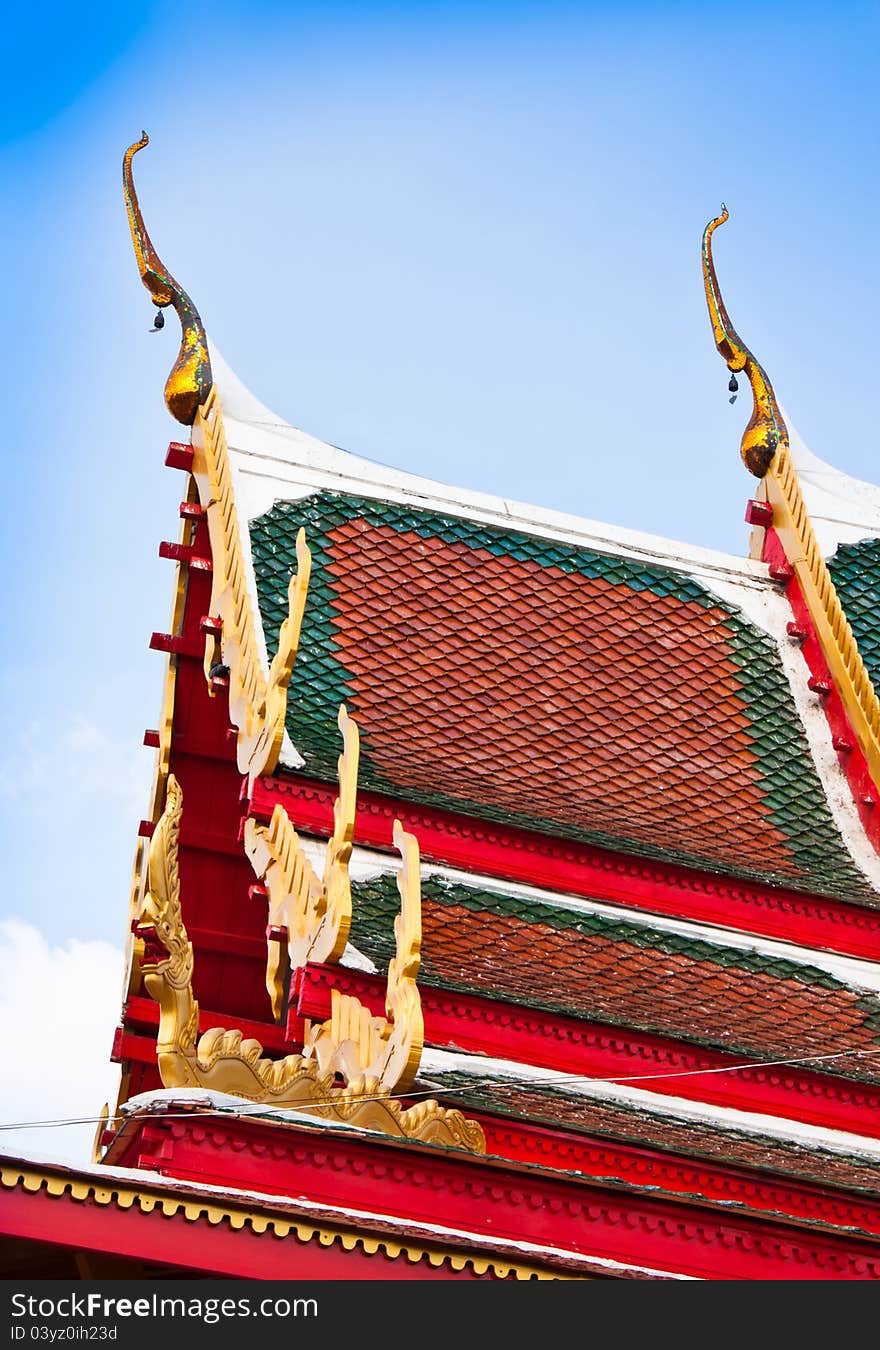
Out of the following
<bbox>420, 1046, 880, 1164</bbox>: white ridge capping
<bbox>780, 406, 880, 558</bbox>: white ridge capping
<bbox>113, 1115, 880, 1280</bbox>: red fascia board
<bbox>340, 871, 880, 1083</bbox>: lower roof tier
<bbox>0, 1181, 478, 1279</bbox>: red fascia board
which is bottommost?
<bbox>0, 1181, 478, 1279</bbox>: red fascia board

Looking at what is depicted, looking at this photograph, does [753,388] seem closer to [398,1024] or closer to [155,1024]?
[155,1024]

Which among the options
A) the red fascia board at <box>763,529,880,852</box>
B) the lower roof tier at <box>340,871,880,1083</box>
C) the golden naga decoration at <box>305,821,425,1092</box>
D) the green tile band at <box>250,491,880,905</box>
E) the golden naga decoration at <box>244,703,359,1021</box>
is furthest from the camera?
the red fascia board at <box>763,529,880,852</box>

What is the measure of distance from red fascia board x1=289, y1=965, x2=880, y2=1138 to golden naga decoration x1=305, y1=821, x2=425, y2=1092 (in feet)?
0.86

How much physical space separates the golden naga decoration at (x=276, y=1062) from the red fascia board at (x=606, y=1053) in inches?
10.3

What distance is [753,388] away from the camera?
48.8ft

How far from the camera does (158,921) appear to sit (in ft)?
32.9

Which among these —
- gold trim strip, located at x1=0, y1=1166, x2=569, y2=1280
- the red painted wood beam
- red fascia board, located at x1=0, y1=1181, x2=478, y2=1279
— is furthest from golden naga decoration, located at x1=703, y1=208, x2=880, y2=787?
red fascia board, located at x1=0, y1=1181, x2=478, y2=1279

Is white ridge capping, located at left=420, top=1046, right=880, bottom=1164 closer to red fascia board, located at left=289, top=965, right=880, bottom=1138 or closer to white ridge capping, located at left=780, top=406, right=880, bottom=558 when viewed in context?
red fascia board, located at left=289, top=965, right=880, bottom=1138

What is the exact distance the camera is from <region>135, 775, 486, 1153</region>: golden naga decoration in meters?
8.83

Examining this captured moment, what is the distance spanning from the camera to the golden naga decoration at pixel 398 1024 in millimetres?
8734

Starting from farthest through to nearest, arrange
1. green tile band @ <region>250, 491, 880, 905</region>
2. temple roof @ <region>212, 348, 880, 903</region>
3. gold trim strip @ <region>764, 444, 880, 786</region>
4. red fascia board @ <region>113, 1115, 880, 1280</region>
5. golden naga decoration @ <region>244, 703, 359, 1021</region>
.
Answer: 1. gold trim strip @ <region>764, 444, 880, 786</region>
2. temple roof @ <region>212, 348, 880, 903</region>
3. green tile band @ <region>250, 491, 880, 905</region>
4. golden naga decoration @ <region>244, 703, 359, 1021</region>
5. red fascia board @ <region>113, 1115, 880, 1280</region>

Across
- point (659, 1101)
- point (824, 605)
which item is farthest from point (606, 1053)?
point (824, 605)

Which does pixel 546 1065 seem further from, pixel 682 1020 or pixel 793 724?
pixel 793 724
